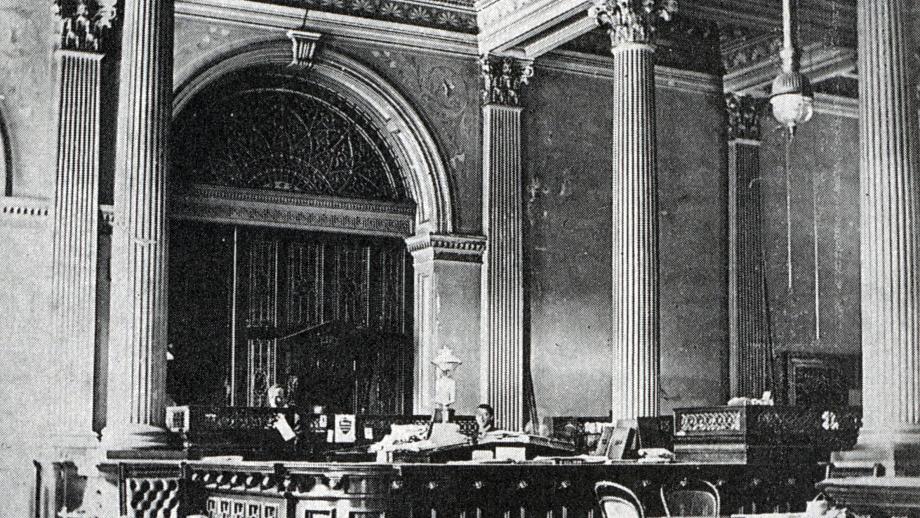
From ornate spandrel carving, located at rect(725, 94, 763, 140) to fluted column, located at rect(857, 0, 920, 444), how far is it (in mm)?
8312

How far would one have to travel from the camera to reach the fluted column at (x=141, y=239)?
1077 cm

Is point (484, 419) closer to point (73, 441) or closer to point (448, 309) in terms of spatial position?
point (448, 309)

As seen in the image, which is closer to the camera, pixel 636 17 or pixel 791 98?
pixel 791 98

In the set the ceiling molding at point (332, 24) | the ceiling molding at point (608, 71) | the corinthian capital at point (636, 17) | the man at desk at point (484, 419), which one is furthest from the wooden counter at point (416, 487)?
the ceiling molding at point (608, 71)

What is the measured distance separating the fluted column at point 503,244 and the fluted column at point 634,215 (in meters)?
2.91

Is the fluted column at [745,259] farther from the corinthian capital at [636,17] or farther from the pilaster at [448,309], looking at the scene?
the corinthian capital at [636,17]

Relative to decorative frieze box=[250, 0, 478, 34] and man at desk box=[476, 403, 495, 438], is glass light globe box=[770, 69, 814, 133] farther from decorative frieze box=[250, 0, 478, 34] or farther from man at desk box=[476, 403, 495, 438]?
decorative frieze box=[250, 0, 478, 34]

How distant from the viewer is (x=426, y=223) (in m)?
16.9

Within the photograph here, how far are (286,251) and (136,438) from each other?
5847 millimetres

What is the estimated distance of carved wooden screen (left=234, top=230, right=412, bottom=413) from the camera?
15.9m

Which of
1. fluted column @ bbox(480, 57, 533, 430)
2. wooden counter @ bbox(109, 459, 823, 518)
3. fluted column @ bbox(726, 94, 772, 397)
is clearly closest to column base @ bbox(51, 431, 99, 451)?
wooden counter @ bbox(109, 459, 823, 518)

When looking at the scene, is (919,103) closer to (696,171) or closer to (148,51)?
(148,51)

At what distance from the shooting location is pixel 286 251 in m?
16.3

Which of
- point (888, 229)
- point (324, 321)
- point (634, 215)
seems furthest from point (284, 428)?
point (888, 229)
